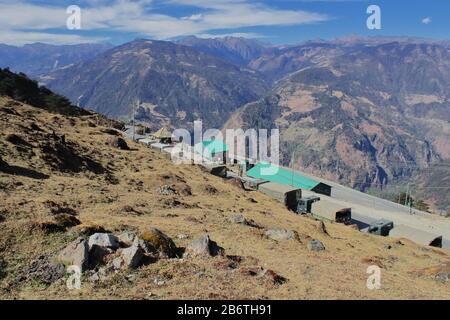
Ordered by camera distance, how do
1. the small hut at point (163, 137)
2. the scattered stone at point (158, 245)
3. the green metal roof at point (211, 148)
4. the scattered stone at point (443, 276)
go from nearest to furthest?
the scattered stone at point (158, 245) < the scattered stone at point (443, 276) < the small hut at point (163, 137) < the green metal roof at point (211, 148)

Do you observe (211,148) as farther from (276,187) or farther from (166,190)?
(166,190)

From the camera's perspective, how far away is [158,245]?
20562mm

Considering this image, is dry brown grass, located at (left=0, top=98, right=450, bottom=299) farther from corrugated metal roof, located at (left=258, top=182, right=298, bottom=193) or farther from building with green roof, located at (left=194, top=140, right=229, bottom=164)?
building with green roof, located at (left=194, top=140, right=229, bottom=164)

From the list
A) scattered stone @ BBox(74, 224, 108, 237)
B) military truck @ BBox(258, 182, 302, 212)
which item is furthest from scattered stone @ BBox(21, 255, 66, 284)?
military truck @ BBox(258, 182, 302, 212)

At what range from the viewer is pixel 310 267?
70.7 feet

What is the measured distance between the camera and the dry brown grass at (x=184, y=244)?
1694cm

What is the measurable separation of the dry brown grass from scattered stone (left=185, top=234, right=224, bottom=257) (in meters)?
0.68

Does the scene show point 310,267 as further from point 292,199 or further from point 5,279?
point 292,199

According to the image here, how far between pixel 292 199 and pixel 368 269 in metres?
34.5

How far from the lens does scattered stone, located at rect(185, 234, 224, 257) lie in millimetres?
20977

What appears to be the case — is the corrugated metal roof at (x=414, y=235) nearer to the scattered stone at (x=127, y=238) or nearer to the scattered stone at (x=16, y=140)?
the scattered stone at (x=127, y=238)

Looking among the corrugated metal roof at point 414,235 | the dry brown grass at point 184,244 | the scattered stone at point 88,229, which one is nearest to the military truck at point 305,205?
the dry brown grass at point 184,244

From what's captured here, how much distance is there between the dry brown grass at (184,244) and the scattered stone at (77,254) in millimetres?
1166

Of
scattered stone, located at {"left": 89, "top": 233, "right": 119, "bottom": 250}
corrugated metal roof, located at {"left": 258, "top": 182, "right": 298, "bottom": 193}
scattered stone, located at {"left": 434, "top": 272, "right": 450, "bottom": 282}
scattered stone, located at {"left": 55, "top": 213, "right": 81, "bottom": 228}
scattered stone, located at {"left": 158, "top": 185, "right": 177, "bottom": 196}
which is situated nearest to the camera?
scattered stone, located at {"left": 89, "top": 233, "right": 119, "bottom": 250}
